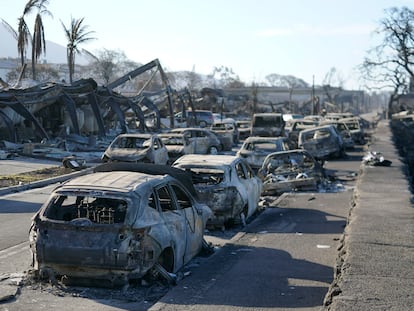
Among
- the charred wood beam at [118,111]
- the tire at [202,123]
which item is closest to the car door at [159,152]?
the charred wood beam at [118,111]

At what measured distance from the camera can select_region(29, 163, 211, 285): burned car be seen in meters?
8.01

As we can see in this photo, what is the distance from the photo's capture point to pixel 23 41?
129 ft

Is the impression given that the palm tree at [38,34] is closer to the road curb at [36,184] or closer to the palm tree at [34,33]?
the palm tree at [34,33]

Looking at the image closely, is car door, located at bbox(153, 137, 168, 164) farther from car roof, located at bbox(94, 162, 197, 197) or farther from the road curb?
car roof, located at bbox(94, 162, 197, 197)

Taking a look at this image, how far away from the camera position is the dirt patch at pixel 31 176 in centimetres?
2033

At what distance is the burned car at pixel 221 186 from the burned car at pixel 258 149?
9.80 metres

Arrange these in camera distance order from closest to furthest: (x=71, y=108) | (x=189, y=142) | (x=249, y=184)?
(x=249, y=184) → (x=189, y=142) → (x=71, y=108)

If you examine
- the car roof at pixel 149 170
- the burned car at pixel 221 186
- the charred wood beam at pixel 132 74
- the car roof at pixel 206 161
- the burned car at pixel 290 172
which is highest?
the charred wood beam at pixel 132 74

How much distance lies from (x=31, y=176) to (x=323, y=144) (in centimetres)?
1420

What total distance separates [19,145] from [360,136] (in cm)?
2196

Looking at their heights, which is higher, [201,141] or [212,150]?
[201,141]

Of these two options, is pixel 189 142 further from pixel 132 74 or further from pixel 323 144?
pixel 132 74

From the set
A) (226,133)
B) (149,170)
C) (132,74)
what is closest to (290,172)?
(149,170)

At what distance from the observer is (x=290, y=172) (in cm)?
2130
